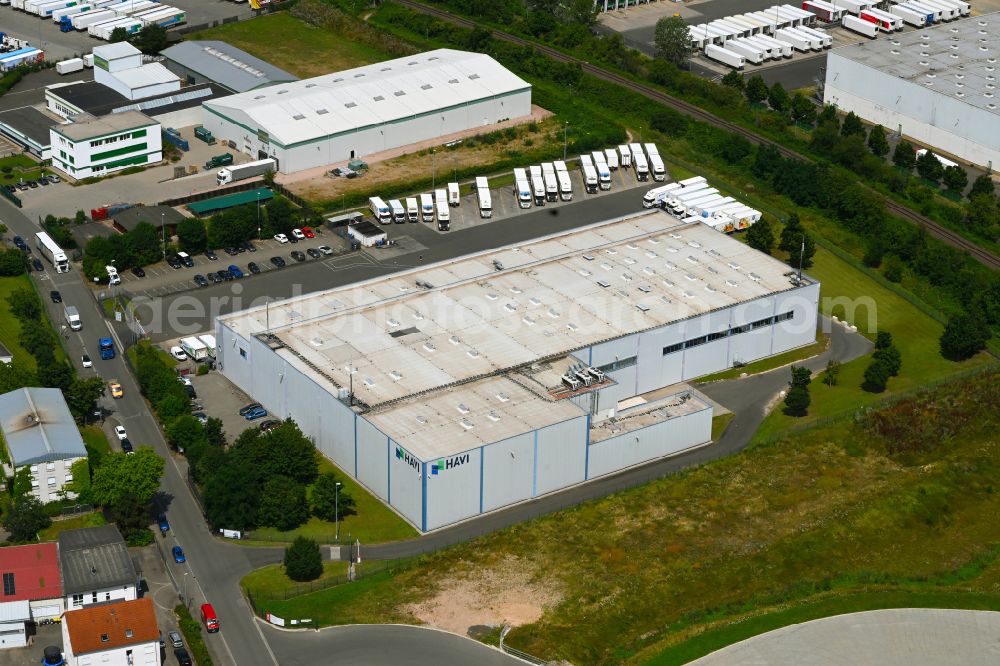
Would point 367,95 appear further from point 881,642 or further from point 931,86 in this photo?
point 881,642

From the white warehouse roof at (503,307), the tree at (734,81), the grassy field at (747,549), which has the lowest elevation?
the grassy field at (747,549)

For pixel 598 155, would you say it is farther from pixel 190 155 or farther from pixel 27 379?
pixel 27 379

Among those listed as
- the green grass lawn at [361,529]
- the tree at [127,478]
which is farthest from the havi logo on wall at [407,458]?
the tree at [127,478]

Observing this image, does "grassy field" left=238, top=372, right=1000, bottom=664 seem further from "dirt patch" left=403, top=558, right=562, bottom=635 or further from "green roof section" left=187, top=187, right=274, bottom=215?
"green roof section" left=187, top=187, right=274, bottom=215

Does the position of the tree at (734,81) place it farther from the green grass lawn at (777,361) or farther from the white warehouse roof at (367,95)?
the green grass lawn at (777,361)

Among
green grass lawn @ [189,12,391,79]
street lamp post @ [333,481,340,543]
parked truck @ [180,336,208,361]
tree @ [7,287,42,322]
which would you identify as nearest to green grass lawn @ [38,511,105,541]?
street lamp post @ [333,481,340,543]

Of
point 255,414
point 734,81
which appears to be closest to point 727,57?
point 734,81
